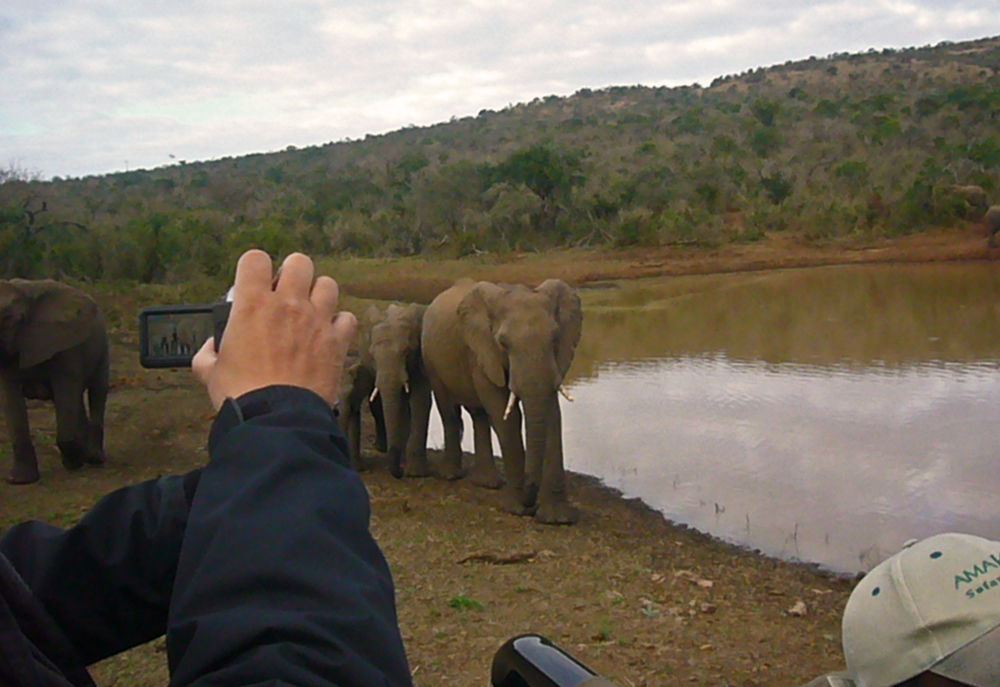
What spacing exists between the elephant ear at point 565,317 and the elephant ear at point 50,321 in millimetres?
4066

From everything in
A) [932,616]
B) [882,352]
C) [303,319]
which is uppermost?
[303,319]

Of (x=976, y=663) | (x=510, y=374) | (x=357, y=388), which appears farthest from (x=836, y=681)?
(x=357, y=388)

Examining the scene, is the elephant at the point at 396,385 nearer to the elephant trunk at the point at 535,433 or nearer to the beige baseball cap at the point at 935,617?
the elephant trunk at the point at 535,433

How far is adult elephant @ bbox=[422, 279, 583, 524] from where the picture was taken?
282 inches

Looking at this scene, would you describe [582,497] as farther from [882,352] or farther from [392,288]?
[392,288]

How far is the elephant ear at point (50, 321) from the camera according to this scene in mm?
8375

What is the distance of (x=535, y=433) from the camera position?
7.09m

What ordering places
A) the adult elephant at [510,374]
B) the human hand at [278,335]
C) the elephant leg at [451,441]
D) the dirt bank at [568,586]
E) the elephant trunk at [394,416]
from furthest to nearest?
the elephant leg at [451,441] < the elephant trunk at [394,416] < the adult elephant at [510,374] < the dirt bank at [568,586] < the human hand at [278,335]

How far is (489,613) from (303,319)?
4319 millimetres

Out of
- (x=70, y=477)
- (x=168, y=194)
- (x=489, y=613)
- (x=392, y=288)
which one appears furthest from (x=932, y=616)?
(x=168, y=194)

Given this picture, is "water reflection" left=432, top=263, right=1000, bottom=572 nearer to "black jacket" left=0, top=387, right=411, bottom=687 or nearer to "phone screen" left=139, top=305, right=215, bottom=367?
"phone screen" left=139, top=305, right=215, bottom=367

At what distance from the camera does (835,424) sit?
415 inches

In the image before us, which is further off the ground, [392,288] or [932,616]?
[932,616]

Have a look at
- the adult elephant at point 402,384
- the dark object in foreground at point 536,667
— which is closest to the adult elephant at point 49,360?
the adult elephant at point 402,384
